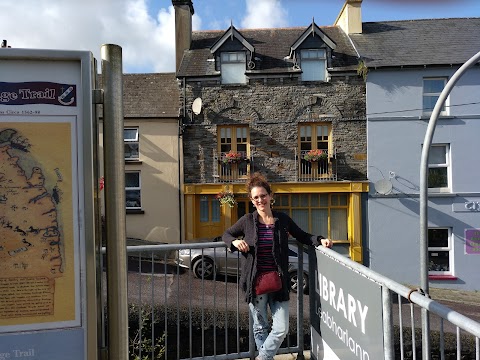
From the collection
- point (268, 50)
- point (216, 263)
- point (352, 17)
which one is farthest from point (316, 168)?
point (216, 263)

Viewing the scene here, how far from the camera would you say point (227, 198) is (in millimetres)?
18453

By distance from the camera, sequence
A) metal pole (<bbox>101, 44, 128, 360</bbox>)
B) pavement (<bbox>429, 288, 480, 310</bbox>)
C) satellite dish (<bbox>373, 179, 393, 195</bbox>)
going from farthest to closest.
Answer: satellite dish (<bbox>373, 179, 393, 195</bbox>)
pavement (<bbox>429, 288, 480, 310</bbox>)
metal pole (<bbox>101, 44, 128, 360</bbox>)

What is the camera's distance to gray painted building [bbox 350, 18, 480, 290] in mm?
18453

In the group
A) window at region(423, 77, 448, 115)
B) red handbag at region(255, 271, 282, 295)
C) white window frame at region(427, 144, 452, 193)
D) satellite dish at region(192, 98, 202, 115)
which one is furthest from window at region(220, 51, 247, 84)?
red handbag at region(255, 271, 282, 295)

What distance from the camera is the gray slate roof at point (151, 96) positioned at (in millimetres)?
19359

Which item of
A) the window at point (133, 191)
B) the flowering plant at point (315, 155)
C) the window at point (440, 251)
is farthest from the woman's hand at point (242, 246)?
the window at point (440, 251)

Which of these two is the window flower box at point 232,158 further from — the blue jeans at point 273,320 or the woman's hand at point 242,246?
the woman's hand at point 242,246

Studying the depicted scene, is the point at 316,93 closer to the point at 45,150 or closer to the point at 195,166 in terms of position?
the point at 195,166

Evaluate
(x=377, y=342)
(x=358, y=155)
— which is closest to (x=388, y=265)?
(x=358, y=155)

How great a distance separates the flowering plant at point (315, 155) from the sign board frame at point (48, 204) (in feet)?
54.9

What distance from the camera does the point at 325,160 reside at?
19016mm

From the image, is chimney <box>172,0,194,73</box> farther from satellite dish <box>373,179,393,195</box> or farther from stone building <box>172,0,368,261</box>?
satellite dish <box>373,179,393,195</box>

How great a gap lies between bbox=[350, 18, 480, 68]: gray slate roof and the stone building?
3.59ft

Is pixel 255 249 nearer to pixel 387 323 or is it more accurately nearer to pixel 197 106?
pixel 387 323
